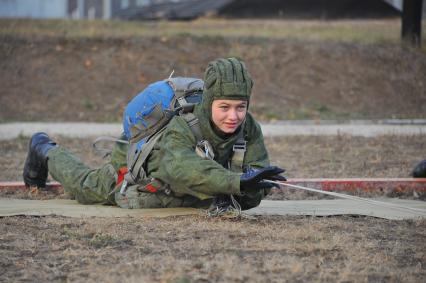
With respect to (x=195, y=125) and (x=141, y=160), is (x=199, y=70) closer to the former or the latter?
(x=141, y=160)

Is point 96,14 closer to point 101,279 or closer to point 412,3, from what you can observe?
point 412,3

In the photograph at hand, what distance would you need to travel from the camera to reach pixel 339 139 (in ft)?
37.8

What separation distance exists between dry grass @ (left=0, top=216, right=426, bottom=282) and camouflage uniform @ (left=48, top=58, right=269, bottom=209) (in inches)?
10.0

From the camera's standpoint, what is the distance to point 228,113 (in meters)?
5.65

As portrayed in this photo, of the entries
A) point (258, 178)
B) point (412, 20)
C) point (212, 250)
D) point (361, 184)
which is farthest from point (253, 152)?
point (412, 20)

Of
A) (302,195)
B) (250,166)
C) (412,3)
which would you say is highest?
(412,3)

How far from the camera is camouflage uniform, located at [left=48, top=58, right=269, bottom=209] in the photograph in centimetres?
556

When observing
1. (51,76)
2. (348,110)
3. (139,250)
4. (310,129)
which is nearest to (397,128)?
(310,129)

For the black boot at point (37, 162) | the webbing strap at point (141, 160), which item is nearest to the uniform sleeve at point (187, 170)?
the webbing strap at point (141, 160)

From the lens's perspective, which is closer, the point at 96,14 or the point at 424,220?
the point at 424,220

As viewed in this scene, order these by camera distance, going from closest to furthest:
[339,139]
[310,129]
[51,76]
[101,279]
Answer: [101,279], [339,139], [310,129], [51,76]

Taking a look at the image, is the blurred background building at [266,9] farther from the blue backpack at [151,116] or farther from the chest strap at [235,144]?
the chest strap at [235,144]

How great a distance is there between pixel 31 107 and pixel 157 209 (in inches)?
369

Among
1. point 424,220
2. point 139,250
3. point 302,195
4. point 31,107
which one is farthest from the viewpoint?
point 31,107
